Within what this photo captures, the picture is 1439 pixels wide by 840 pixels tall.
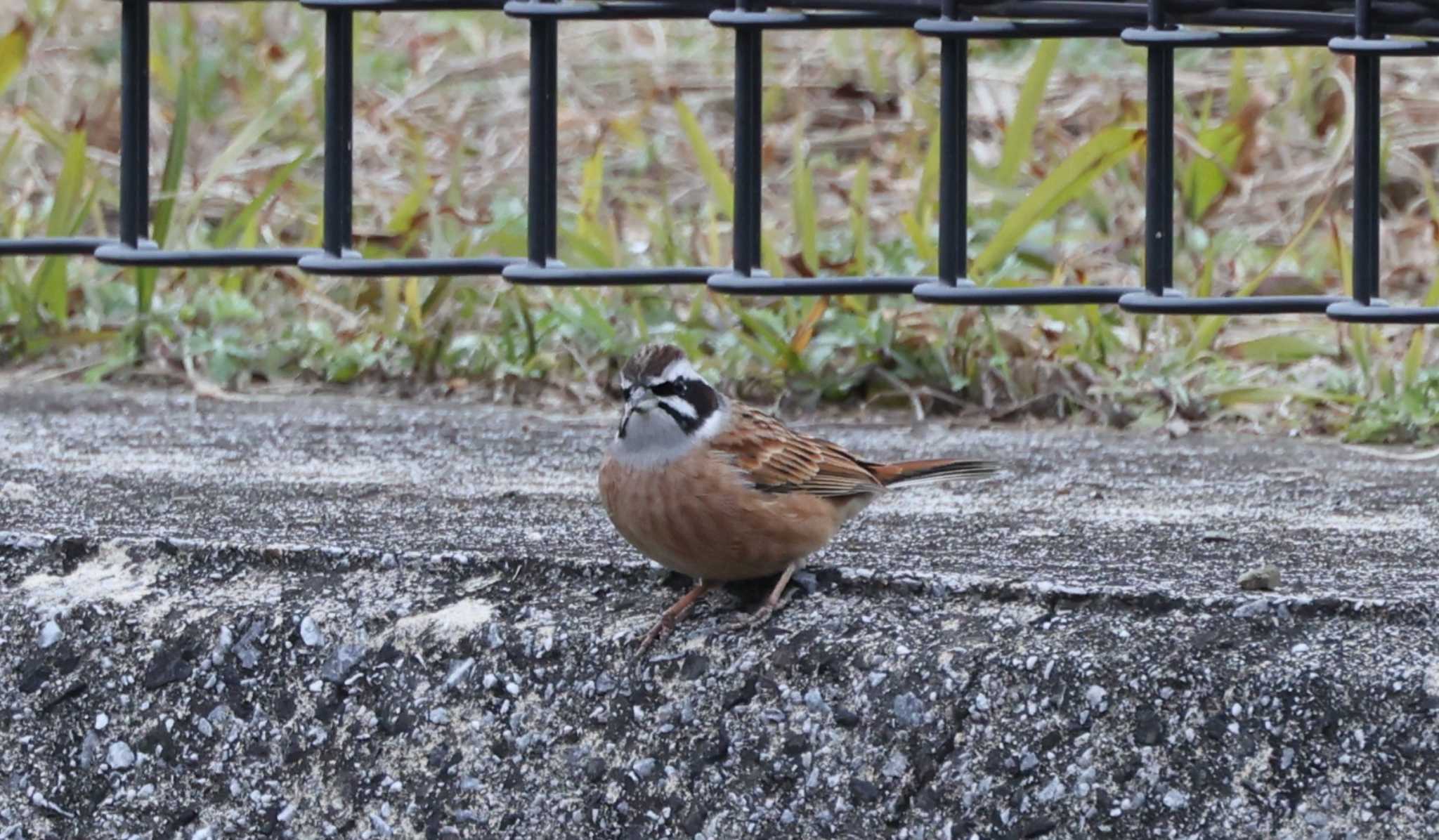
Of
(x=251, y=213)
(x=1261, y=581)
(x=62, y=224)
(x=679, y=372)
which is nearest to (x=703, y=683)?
(x=679, y=372)

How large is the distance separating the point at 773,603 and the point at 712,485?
0.82ft

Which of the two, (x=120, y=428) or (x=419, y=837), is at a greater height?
(x=120, y=428)

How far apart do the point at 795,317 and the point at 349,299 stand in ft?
4.79

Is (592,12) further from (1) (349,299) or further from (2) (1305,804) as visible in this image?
(1) (349,299)

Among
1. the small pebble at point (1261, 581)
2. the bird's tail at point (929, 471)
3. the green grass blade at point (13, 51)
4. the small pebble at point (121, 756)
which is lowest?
the small pebble at point (121, 756)

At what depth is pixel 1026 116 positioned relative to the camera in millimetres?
5602

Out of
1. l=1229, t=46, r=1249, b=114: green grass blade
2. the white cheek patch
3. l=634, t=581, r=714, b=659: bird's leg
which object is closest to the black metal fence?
the white cheek patch

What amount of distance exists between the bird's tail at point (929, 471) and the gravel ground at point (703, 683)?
122mm

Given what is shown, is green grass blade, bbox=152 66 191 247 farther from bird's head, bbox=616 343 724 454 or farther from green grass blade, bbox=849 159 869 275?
bird's head, bbox=616 343 724 454

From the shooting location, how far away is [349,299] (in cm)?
577

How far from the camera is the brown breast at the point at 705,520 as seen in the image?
9.91ft

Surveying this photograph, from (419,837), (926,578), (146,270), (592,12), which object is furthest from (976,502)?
(146,270)

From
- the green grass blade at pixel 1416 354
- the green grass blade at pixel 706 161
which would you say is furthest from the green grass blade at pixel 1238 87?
the green grass blade at pixel 706 161

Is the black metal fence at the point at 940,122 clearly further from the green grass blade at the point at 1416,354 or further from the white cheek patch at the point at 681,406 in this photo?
the green grass blade at the point at 1416,354
